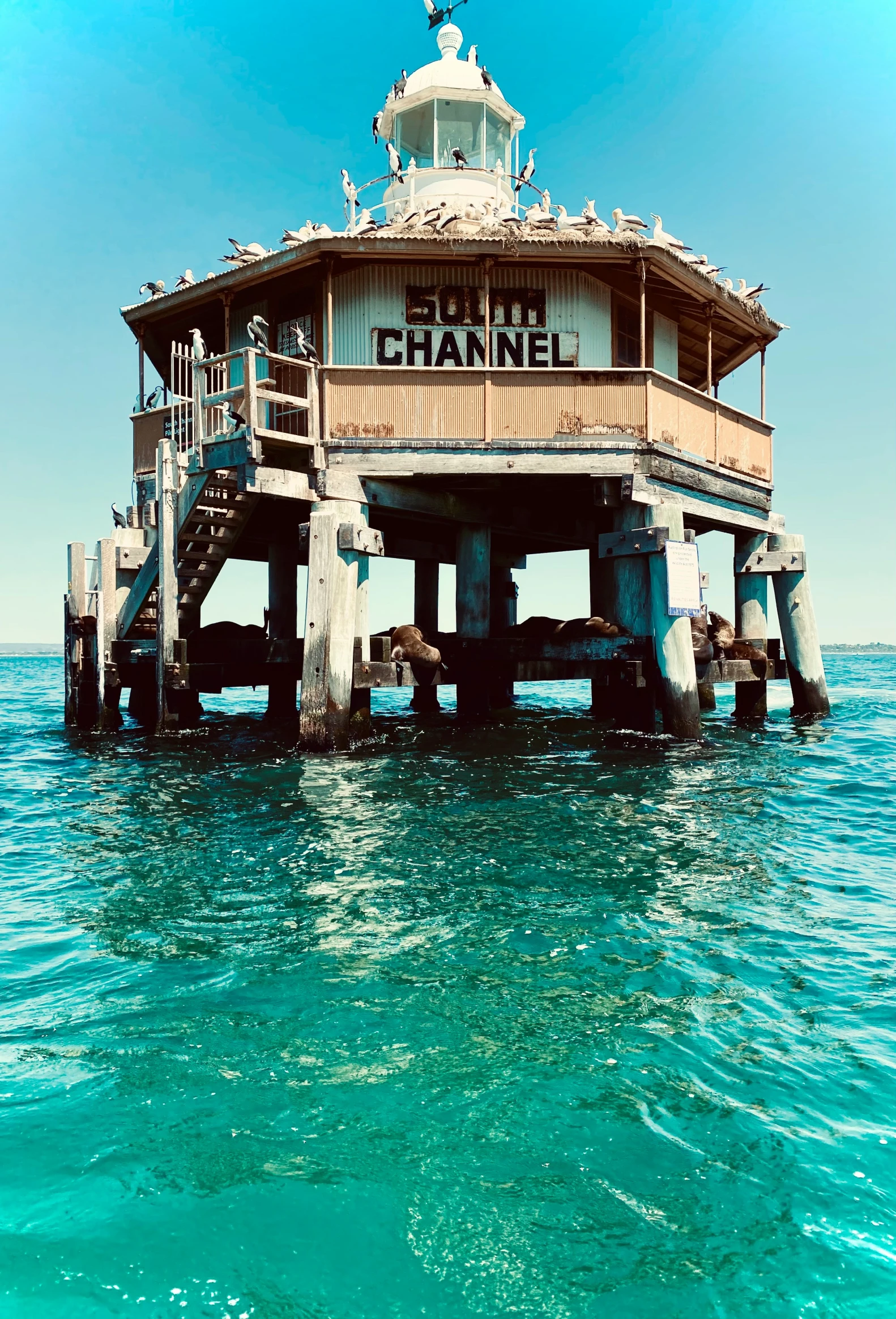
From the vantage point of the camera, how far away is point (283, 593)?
733 inches

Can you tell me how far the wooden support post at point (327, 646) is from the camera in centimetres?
1226

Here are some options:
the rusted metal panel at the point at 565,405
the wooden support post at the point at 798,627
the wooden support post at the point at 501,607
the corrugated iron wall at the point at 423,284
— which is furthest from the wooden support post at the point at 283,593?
the wooden support post at the point at 798,627

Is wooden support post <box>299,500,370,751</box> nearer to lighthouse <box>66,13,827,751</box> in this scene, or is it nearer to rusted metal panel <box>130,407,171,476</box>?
lighthouse <box>66,13,827,751</box>

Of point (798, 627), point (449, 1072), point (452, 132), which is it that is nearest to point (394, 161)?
point (452, 132)

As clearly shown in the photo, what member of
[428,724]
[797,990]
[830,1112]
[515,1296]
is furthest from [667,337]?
[515,1296]

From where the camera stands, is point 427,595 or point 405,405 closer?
point 405,405

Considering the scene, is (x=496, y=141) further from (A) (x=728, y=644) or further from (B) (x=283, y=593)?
(A) (x=728, y=644)

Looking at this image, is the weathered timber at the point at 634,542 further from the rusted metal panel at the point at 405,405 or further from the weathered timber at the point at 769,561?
the weathered timber at the point at 769,561

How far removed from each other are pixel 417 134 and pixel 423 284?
7.18m

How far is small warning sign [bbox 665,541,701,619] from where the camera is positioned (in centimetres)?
1304

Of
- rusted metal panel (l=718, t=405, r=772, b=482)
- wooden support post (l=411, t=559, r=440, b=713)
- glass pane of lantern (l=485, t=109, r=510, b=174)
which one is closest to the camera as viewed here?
rusted metal panel (l=718, t=405, r=772, b=482)

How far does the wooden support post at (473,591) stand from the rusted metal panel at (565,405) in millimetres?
2749

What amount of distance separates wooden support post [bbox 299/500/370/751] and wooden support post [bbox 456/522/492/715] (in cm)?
331

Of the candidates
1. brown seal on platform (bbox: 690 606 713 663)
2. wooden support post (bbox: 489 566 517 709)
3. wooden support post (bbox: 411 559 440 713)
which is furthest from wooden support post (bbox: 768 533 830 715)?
wooden support post (bbox: 411 559 440 713)
